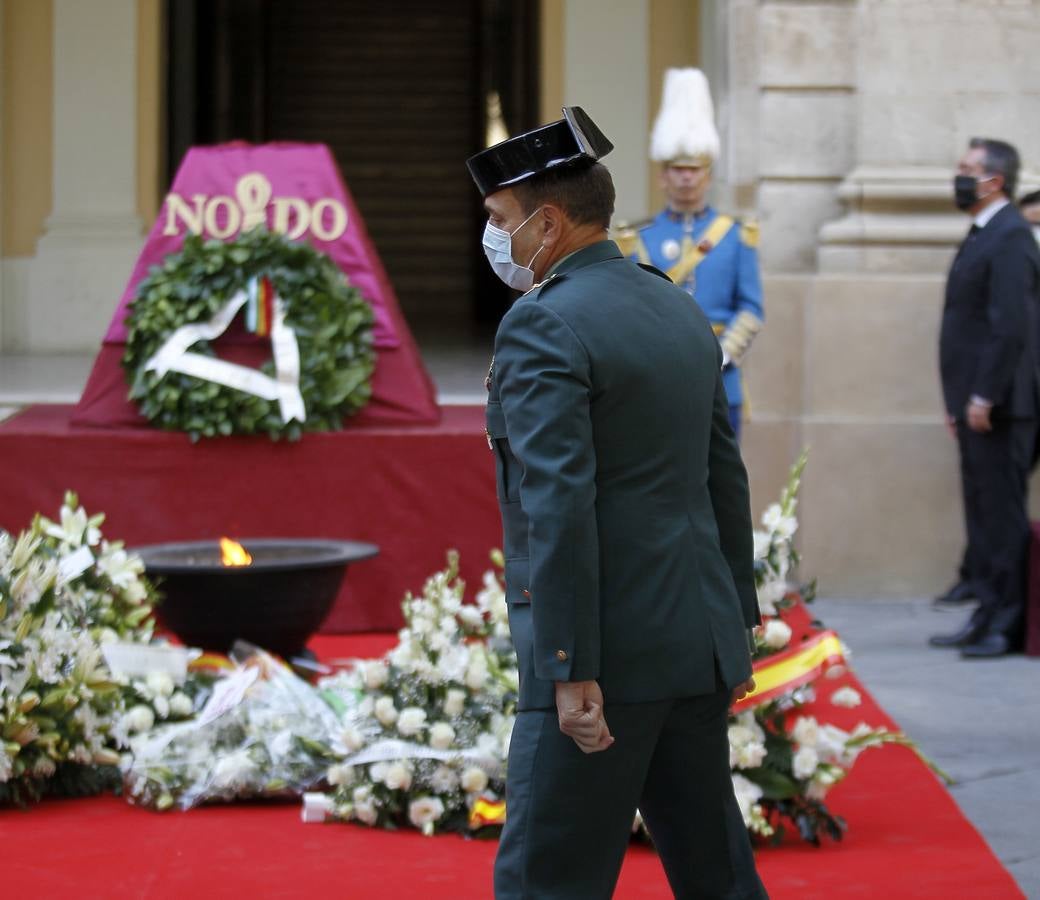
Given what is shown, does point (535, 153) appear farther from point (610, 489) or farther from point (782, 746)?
point (782, 746)

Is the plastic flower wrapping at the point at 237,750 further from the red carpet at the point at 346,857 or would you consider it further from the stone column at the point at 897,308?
the stone column at the point at 897,308

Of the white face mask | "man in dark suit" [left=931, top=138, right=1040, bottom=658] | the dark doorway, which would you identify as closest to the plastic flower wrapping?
the white face mask

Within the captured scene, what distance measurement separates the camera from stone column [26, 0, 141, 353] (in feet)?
39.9

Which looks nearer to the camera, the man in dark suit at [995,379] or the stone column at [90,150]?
the man in dark suit at [995,379]

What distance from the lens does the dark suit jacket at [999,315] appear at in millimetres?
6875

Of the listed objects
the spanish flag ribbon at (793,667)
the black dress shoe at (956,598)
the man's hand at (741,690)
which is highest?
the man's hand at (741,690)

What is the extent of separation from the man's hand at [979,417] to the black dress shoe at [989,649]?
2.75ft

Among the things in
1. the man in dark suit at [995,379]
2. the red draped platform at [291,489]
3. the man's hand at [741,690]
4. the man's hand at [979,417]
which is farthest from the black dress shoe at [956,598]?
the man's hand at [741,690]

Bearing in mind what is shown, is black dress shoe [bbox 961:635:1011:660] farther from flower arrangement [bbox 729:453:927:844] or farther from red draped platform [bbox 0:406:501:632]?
flower arrangement [bbox 729:453:927:844]

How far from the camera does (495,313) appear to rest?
56.5 ft

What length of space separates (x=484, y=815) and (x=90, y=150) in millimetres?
8939

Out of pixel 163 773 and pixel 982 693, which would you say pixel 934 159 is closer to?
pixel 982 693

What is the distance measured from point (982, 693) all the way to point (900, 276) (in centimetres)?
255

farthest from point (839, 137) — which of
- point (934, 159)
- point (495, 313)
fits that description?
point (495, 313)
